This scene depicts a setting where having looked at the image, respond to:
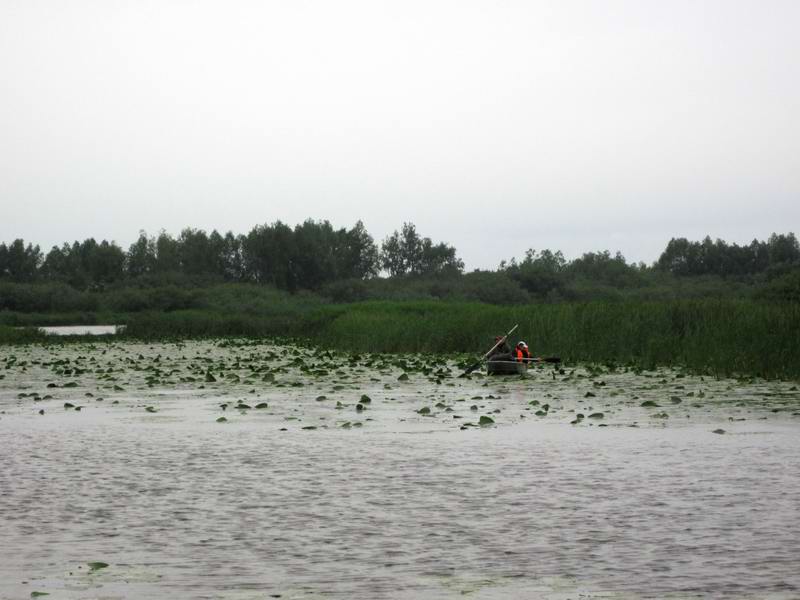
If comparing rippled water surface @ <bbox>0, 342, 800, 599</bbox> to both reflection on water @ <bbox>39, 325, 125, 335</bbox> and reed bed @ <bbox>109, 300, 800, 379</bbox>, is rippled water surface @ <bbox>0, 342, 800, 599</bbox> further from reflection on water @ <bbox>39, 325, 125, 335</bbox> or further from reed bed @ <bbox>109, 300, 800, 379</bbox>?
reflection on water @ <bbox>39, 325, 125, 335</bbox>

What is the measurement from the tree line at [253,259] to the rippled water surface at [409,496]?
284 feet

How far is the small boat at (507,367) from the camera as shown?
74.3 feet

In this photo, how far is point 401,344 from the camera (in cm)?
3288

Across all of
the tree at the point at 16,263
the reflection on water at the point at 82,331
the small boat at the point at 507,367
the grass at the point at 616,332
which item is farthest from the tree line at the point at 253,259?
the small boat at the point at 507,367

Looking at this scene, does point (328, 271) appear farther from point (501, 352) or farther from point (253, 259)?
point (501, 352)

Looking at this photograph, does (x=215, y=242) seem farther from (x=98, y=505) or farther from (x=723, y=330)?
(x=98, y=505)

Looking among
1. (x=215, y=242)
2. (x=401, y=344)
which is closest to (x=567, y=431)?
(x=401, y=344)

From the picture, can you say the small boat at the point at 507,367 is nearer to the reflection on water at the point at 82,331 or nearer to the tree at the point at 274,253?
the reflection on water at the point at 82,331

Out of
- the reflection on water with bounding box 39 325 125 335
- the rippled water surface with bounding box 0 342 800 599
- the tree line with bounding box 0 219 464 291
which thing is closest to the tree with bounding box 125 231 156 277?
the tree line with bounding box 0 219 464 291

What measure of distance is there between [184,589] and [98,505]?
297 centimetres

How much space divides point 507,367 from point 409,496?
13623mm

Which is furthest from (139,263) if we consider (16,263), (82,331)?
(82,331)

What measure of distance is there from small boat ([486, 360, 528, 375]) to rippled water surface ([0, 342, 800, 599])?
3894mm

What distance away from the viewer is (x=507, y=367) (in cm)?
2272
